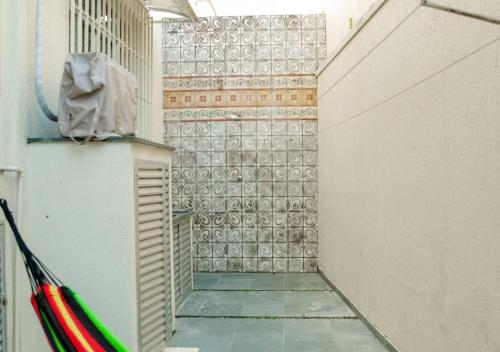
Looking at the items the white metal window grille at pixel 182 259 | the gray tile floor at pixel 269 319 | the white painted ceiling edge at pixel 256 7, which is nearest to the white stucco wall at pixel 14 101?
the gray tile floor at pixel 269 319

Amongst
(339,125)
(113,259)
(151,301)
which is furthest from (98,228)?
(339,125)

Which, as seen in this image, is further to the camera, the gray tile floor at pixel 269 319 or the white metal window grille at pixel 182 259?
the white metal window grille at pixel 182 259

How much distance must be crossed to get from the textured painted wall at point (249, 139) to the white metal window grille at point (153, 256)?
9.88ft

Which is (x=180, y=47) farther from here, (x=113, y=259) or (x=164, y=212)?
(x=113, y=259)

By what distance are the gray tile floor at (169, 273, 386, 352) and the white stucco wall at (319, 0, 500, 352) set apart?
0.90 feet

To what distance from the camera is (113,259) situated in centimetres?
297

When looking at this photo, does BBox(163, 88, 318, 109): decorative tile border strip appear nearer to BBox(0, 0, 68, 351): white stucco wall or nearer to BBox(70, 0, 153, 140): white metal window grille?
BBox(70, 0, 153, 140): white metal window grille

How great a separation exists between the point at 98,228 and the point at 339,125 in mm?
3194

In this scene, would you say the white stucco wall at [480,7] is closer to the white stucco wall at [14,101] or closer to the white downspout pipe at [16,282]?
the white stucco wall at [14,101]

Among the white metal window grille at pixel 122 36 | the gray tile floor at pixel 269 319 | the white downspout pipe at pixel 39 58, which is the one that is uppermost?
the white metal window grille at pixel 122 36

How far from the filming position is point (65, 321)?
223 cm

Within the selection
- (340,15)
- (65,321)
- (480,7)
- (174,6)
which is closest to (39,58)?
(65,321)

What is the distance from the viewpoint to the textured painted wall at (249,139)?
666cm

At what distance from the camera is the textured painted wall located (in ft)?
21.9
